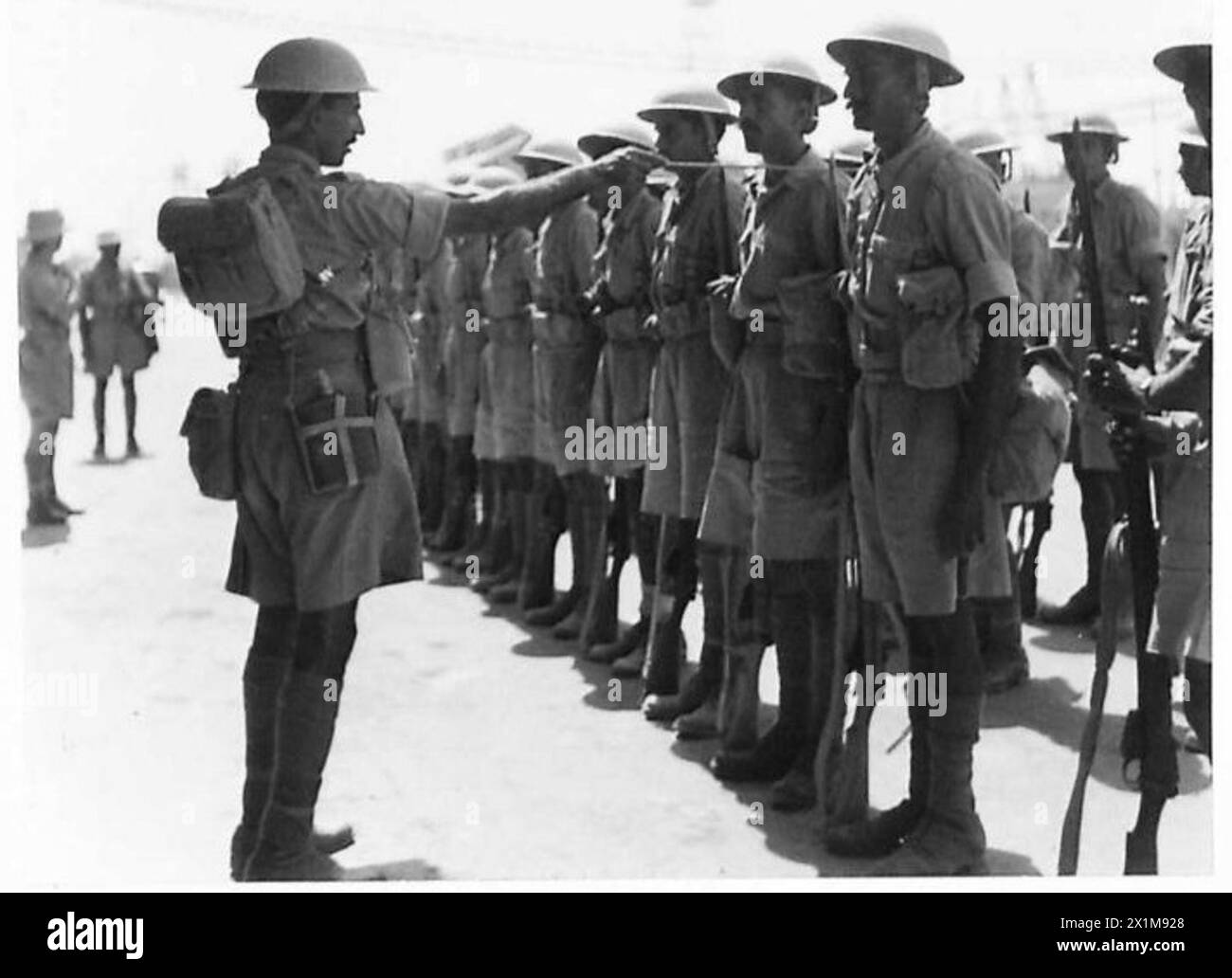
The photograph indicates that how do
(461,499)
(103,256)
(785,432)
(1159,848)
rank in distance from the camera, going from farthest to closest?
(103,256) < (461,499) < (785,432) < (1159,848)

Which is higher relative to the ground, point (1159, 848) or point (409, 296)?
point (409, 296)

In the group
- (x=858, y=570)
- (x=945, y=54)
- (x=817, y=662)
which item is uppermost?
(x=945, y=54)

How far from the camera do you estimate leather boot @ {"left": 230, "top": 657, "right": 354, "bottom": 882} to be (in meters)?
5.48

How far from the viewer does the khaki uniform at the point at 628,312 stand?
786 cm

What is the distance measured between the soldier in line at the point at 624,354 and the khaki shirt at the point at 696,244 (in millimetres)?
473

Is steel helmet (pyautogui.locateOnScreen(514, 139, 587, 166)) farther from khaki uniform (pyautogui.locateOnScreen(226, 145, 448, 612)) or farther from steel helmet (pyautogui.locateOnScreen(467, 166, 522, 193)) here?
khaki uniform (pyautogui.locateOnScreen(226, 145, 448, 612))

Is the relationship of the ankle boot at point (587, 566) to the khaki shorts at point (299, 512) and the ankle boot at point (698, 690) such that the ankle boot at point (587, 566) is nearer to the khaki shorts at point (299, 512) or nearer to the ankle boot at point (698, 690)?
the ankle boot at point (698, 690)

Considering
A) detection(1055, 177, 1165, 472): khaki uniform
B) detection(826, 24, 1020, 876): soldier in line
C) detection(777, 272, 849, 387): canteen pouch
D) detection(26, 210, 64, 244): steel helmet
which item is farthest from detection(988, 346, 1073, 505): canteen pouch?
detection(26, 210, 64, 244): steel helmet

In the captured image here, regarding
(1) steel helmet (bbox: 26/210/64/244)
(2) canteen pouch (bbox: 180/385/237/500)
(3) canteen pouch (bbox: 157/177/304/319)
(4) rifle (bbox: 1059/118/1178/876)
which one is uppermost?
(3) canteen pouch (bbox: 157/177/304/319)
